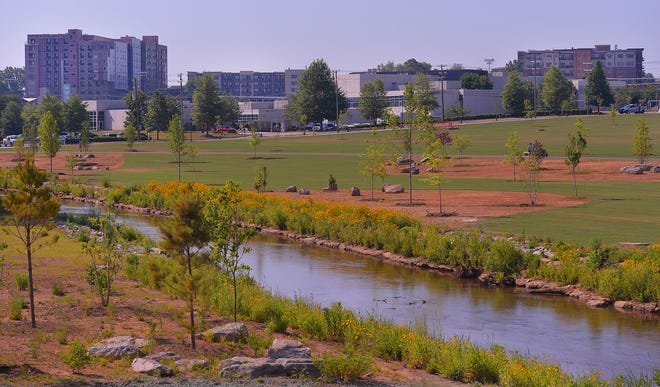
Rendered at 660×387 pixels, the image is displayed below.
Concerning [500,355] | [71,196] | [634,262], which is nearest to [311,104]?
[71,196]

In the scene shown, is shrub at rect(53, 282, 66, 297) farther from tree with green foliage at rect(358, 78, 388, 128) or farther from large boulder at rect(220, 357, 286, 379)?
tree with green foliage at rect(358, 78, 388, 128)

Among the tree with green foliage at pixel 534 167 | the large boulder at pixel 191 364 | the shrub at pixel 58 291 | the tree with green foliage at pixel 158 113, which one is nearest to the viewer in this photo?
the large boulder at pixel 191 364

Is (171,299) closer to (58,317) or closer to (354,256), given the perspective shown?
(58,317)

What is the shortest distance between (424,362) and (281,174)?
203 ft

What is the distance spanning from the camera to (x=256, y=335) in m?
24.2

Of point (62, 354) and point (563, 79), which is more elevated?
point (563, 79)

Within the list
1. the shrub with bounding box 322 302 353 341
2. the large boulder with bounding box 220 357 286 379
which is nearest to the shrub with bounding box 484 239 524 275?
the shrub with bounding box 322 302 353 341

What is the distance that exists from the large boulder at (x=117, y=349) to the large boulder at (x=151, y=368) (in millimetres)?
880

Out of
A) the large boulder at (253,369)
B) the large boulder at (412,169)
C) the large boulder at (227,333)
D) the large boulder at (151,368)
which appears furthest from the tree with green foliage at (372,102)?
the large boulder at (151,368)

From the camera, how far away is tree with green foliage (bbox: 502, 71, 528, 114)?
179625mm

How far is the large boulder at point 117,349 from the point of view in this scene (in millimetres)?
21266

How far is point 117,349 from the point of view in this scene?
2142cm

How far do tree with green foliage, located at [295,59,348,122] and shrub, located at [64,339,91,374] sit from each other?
14641 centimetres

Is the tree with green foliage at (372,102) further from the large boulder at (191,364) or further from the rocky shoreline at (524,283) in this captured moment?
the large boulder at (191,364)
